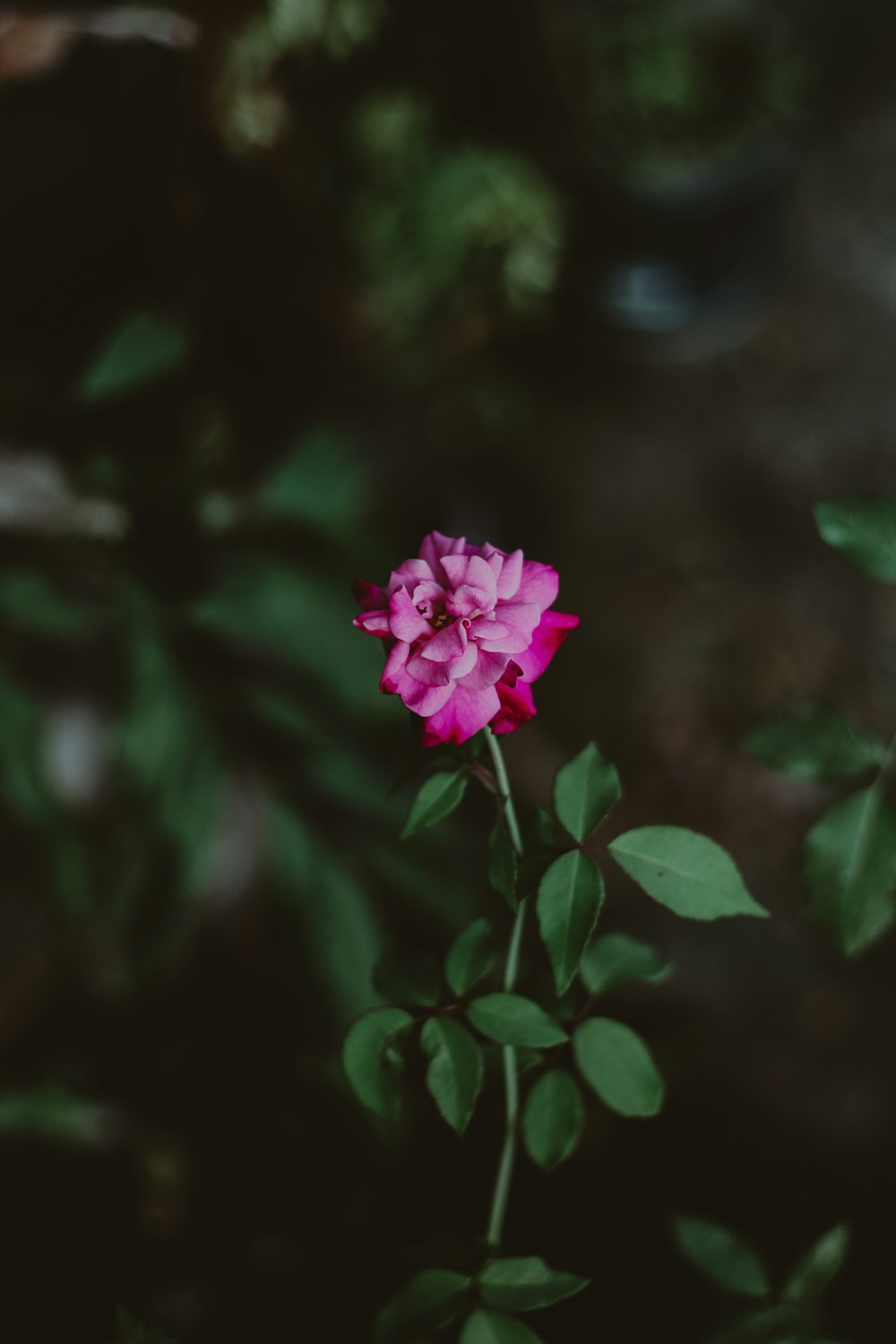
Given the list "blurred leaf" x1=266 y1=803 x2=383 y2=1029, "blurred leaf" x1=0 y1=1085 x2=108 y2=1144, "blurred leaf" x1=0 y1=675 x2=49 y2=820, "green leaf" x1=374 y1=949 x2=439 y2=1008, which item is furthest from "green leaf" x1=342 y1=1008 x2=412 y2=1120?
"blurred leaf" x1=0 y1=1085 x2=108 y2=1144

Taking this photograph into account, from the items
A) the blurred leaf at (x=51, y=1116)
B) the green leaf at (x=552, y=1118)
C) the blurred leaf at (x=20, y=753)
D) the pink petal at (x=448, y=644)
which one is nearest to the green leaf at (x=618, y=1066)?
the green leaf at (x=552, y=1118)

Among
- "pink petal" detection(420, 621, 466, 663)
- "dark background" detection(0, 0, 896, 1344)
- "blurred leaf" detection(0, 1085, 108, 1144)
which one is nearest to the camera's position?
"pink petal" detection(420, 621, 466, 663)

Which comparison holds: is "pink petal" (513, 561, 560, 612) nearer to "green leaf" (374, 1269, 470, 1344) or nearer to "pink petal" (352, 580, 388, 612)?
"pink petal" (352, 580, 388, 612)

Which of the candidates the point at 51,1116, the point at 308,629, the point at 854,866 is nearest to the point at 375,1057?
the point at 854,866

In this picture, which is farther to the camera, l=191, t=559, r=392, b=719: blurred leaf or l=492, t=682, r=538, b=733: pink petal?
l=191, t=559, r=392, b=719: blurred leaf

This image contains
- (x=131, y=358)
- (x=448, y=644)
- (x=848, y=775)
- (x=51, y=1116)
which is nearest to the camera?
(x=448, y=644)

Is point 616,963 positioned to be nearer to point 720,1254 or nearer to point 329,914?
point 720,1254
